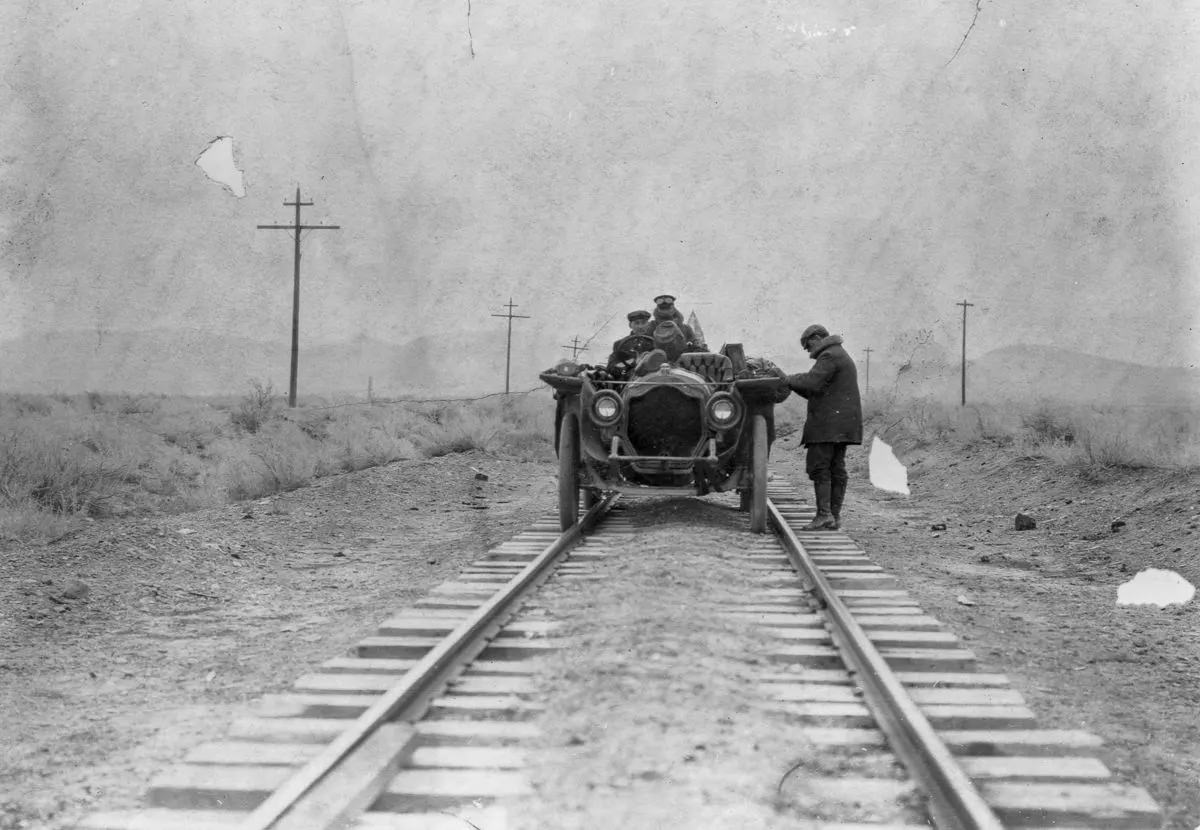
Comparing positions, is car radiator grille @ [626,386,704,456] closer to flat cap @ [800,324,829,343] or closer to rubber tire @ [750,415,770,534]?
rubber tire @ [750,415,770,534]

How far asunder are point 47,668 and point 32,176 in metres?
11.0

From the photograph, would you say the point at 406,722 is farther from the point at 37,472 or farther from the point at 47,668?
the point at 37,472

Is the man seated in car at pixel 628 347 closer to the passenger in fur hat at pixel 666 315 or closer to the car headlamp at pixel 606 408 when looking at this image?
the passenger in fur hat at pixel 666 315

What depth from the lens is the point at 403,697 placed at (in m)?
3.69

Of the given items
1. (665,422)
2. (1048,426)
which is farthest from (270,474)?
(1048,426)

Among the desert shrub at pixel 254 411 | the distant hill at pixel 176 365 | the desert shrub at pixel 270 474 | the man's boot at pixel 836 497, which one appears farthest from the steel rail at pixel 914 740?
the distant hill at pixel 176 365

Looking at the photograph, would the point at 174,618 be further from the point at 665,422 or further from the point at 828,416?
the point at 828,416

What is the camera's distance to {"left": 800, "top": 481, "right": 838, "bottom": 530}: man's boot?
933 cm

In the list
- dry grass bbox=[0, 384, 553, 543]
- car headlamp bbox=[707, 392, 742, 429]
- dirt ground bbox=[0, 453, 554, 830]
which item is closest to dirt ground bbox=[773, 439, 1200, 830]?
car headlamp bbox=[707, 392, 742, 429]

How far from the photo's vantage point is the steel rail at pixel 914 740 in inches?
107

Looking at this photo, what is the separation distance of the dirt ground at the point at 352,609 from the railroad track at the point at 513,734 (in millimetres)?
260

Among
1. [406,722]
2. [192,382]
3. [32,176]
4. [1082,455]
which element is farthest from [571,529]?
[192,382]

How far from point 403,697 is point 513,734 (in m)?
0.53

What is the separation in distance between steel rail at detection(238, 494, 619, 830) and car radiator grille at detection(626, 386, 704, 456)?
2378 mm
